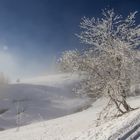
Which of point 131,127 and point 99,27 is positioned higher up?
point 99,27

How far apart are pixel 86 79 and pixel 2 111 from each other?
39.6 meters

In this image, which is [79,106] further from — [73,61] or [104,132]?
[104,132]

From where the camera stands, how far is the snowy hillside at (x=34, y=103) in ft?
193

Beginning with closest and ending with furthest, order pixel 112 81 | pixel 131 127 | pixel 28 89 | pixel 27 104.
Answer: pixel 131 127
pixel 112 81
pixel 27 104
pixel 28 89

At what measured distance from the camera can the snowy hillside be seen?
193 feet

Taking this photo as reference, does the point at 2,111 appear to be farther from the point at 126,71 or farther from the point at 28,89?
the point at 126,71

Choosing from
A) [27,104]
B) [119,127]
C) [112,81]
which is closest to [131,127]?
[119,127]

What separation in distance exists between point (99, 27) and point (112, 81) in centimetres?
420

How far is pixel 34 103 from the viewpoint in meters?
73.9

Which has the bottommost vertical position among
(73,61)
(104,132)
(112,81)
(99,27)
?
(104,132)

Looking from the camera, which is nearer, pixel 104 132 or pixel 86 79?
pixel 104 132

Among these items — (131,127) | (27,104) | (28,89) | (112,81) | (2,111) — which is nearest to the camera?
(131,127)

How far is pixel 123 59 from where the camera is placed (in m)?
26.3

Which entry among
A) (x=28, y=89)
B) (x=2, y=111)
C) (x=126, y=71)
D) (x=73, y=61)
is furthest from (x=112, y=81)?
(x=28, y=89)
